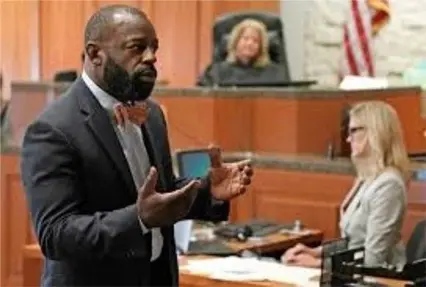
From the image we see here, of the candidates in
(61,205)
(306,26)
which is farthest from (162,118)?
(306,26)

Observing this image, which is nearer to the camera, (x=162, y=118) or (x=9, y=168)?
(x=162, y=118)

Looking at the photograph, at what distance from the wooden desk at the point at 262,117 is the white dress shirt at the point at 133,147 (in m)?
2.44

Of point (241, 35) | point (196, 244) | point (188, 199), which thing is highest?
point (241, 35)

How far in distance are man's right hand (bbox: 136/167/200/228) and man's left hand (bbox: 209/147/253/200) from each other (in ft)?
0.75

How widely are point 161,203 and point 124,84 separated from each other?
9.2 inches

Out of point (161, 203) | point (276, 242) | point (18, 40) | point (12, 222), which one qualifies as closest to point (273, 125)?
point (276, 242)

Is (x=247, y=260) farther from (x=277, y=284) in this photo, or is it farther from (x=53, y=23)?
(x=53, y=23)

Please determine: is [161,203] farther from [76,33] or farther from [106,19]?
[76,33]

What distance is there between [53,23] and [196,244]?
12.0 feet

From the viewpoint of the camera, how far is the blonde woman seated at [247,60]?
217 inches

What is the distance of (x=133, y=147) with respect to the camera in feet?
6.50

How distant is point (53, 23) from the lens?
703 cm

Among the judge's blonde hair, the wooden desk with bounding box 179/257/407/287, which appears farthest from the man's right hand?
the judge's blonde hair

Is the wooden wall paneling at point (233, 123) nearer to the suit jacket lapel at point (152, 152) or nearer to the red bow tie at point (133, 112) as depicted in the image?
the suit jacket lapel at point (152, 152)
